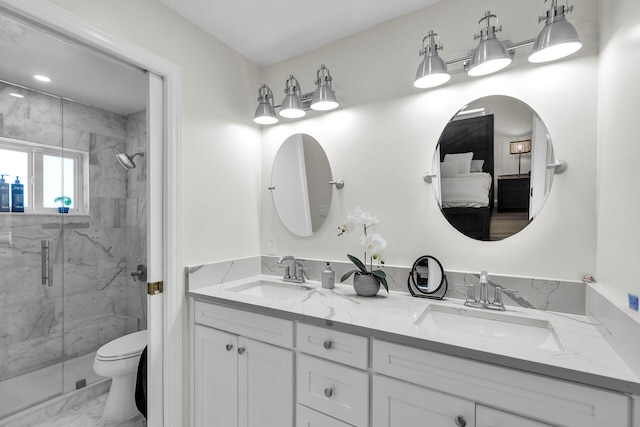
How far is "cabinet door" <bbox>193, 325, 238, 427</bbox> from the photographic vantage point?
1491 mm

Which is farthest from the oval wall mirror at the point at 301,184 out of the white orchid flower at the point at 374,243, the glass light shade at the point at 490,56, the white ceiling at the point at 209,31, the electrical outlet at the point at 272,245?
the glass light shade at the point at 490,56

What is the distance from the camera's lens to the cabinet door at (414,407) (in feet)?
3.08

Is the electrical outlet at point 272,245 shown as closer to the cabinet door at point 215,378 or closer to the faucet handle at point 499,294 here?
the cabinet door at point 215,378

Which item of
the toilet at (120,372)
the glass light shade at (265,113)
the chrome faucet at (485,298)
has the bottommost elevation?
the toilet at (120,372)

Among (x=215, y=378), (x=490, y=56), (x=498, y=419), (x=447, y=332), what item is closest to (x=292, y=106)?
(x=490, y=56)

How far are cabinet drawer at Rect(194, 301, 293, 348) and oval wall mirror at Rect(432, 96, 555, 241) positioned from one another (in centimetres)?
99

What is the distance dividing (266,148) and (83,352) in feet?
6.31

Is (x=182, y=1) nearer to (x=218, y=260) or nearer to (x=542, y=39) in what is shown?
Result: (x=218, y=260)

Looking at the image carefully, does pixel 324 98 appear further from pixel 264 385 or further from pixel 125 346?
pixel 125 346

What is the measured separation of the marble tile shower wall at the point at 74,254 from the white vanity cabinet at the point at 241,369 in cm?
47

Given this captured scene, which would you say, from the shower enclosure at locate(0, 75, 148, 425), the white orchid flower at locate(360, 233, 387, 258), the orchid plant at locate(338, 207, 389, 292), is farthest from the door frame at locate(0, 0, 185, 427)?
the white orchid flower at locate(360, 233, 387, 258)

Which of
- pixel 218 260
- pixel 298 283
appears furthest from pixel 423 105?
pixel 218 260

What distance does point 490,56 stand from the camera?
4.12 ft

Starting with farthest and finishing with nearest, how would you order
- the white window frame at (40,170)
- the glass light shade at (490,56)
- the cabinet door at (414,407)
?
1. the white window frame at (40,170)
2. the glass light shade at (490,56)
3. the cabinet door at (414,407)
